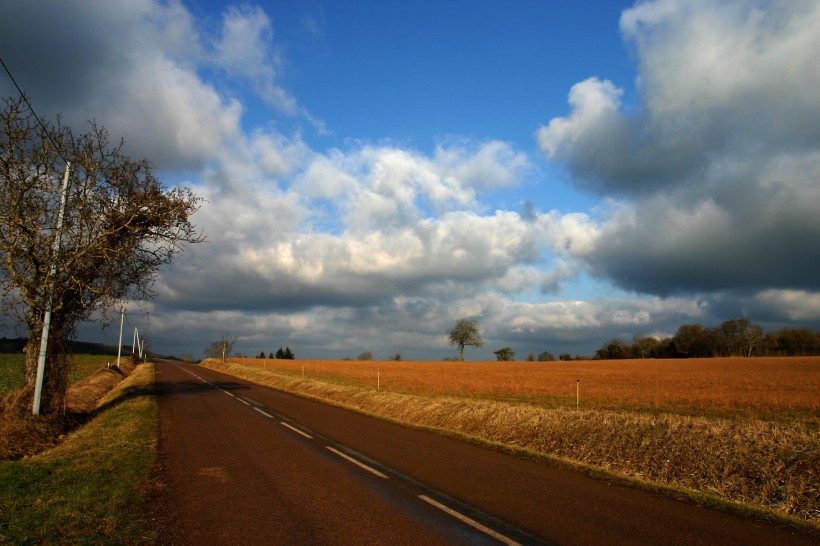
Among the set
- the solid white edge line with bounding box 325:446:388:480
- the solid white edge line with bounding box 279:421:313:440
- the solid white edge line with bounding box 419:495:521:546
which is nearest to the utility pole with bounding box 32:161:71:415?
the solid white edge line with bounding box 279:421:313:440

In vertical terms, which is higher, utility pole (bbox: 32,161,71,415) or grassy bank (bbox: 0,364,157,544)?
utility pole (bbox: 32,161,71,415)

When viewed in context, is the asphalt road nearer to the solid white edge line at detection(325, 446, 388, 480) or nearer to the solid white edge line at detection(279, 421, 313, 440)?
the solid white edge line at detection(325, 446, 388, 480)

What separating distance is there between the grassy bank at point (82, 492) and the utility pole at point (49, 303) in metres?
1.86

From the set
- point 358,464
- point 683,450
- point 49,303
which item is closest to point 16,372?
point 49,303

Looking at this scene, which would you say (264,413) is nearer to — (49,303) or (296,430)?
(296,430)

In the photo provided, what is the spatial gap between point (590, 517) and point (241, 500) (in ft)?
17.1

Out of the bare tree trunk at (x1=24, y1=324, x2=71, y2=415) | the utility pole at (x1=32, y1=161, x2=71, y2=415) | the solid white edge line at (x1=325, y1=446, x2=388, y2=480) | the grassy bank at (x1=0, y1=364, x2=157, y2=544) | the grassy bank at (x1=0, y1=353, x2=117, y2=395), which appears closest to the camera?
the grassy bank at (x1=0, y1=364, x2=157, y2=544)

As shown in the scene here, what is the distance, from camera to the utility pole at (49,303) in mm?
13367

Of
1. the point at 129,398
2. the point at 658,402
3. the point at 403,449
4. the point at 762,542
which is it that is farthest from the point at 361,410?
the point at 762,542

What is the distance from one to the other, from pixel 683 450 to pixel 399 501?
670 cm

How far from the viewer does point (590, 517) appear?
277 inches

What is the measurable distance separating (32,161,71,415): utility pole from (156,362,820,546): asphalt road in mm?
4011

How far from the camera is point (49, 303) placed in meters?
13.8

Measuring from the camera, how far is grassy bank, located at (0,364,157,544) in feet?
19.4
